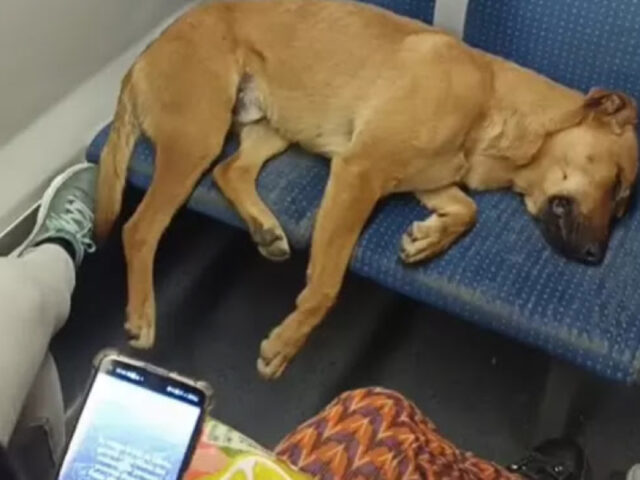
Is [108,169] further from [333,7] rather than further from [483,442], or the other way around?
[483,442]

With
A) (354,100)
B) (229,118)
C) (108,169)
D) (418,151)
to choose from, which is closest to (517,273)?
(418,151)

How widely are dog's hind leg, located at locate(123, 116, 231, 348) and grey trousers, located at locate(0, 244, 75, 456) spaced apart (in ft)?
0.98

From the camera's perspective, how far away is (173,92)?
1901mm

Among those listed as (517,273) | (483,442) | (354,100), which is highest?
(354,100)

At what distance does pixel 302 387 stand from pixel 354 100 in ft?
1.61

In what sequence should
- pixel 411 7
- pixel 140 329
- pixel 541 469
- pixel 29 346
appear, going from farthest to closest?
1. pixel 411 7
2. pixel 140 329
3. pixel 541 469
4. pixel 29 346

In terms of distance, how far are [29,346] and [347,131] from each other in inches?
31.0

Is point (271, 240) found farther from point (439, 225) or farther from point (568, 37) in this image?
point (568, 37)

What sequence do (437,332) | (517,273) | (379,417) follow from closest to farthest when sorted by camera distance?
(379,417) < (517,273) < (437,332)

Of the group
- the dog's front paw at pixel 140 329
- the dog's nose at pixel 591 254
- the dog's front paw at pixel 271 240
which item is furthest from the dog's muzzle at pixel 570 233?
the dog's front paw at pixel 140 329

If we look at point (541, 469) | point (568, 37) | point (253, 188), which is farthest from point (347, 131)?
point (541, 469)

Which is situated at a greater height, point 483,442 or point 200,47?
point 200,47

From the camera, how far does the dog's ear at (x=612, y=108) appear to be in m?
1.87

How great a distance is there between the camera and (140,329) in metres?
1.87
